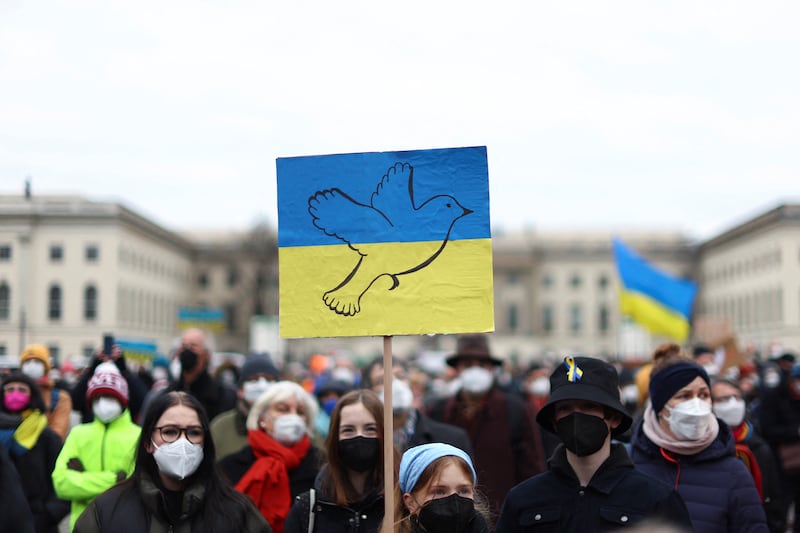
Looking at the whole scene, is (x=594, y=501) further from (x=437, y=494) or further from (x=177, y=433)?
(x=177, y=433)

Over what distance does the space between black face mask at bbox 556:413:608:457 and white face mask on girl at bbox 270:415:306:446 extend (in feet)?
8.38

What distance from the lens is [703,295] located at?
10219 cm

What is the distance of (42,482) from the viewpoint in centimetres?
717

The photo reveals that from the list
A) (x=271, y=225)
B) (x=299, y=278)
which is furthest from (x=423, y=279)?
(x=271, y=225)

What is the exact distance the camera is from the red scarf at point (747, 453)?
244 inches

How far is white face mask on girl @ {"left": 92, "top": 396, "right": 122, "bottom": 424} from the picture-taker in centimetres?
669

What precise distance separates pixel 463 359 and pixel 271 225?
91.0 meters

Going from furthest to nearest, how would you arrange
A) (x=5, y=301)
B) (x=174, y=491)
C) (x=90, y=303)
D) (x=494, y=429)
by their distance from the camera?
(x=90, y=303), (x=5, y=301), (x=494, y=429), (x=174, y=491)

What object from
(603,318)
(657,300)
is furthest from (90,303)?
(657,300)

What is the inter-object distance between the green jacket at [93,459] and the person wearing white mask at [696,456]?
9.27 ft

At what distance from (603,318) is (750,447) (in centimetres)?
10145

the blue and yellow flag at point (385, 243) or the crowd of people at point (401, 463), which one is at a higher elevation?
the blue and yellow flag at point (385, 243)

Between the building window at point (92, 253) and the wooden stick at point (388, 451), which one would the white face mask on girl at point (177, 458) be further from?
the building window at point (92, 253)

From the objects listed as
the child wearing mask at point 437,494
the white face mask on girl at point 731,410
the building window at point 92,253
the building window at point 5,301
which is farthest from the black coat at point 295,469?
the building window at point 92,253
